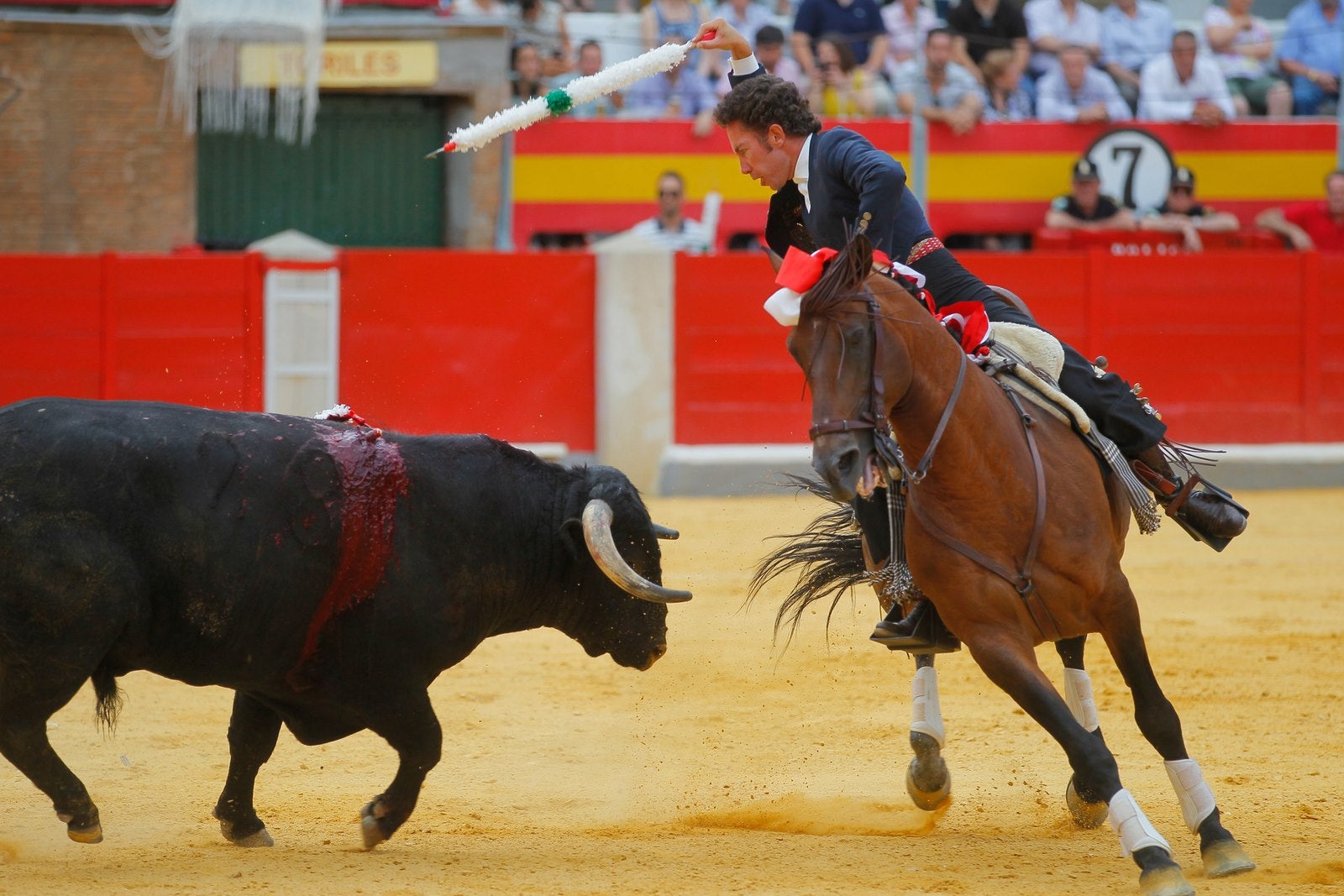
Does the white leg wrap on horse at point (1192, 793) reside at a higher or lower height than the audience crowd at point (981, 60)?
lower

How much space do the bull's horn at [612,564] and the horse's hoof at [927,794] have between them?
92cm

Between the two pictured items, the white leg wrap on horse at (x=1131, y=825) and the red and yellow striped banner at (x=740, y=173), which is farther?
the red and yellow striped banner at (x=740, y=173)

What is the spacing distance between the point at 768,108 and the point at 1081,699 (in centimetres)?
183

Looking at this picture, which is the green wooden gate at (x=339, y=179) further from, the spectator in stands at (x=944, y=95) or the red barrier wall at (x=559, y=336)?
the spectator in stands at (x=944, y=95)

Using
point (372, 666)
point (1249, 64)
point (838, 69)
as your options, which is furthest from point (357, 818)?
point (1249, 64)

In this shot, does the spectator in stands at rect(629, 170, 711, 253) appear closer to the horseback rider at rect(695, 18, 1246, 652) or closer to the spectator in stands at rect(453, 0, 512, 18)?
the spectator in stands at rect(453, 0, 512, 18)

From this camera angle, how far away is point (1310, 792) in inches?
183

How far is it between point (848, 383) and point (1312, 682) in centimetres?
350

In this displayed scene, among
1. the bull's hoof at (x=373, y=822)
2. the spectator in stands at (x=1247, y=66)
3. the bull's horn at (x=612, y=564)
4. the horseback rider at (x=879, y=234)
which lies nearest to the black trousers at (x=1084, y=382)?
the horseback rider at (x=879, y=234)

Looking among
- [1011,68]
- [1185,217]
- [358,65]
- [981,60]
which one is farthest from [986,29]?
[358,65]

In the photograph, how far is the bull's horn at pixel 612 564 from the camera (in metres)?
4.11

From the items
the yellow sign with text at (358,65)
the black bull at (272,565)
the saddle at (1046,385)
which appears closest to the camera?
the black bull at (272,565)

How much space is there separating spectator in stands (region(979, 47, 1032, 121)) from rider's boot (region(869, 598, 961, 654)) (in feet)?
28.4

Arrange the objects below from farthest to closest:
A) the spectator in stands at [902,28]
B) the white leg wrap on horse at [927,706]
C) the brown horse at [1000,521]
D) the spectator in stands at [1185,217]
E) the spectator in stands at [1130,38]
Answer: the spectator in stands at [1130,38] < the spectator in stands at [902,28] < the spectator in stands at [1185,217] < the white leg wrap on horse at [927,706] < the brown horse at [1000,521]
